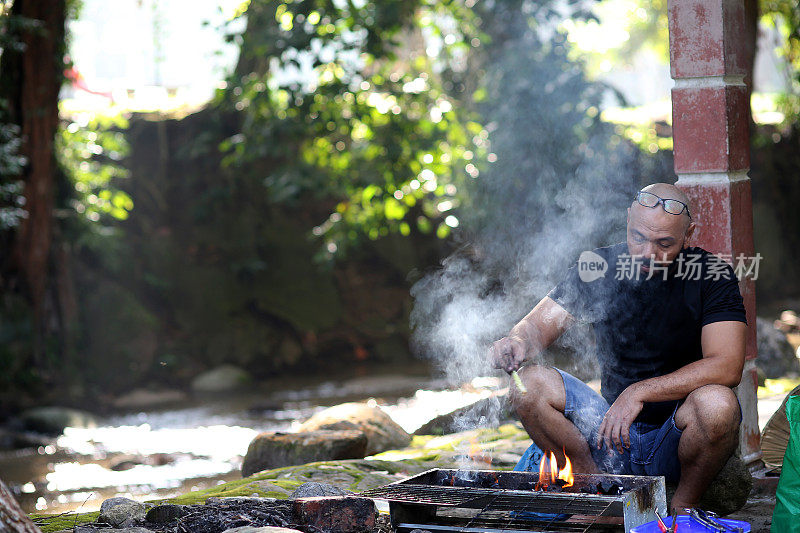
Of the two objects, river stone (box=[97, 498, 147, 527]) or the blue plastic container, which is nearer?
the blue plastic container

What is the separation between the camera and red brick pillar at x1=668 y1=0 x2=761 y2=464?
15.3ft

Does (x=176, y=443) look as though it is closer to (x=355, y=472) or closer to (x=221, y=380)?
(x=221, y=380)

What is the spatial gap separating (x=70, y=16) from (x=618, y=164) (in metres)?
7.81

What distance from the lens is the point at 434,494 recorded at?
372cm

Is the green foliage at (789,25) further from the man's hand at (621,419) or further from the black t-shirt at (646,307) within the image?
the man's hand at (621,419)

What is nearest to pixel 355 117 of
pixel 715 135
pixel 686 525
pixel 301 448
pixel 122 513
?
pixel 301 448

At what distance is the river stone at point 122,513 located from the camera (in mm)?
4105

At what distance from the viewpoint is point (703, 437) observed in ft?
12.0

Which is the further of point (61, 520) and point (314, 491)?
point (61, 520)

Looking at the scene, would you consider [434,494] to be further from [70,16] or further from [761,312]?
[761,312]

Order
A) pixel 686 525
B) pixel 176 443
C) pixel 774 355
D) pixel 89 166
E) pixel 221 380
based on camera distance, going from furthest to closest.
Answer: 1. pixel 221 380
2. pixel 89 166
3. pixel 176 443
4. pixel 774 355
5. pixel 686 525

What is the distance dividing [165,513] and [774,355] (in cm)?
747

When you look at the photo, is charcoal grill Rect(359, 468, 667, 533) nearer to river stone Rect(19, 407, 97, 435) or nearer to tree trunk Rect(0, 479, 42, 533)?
tree trunk Rect(0, 479, 42, 533)

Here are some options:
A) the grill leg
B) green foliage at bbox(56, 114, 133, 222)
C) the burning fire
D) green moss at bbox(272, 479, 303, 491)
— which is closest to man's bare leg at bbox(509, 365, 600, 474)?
the burning fire
